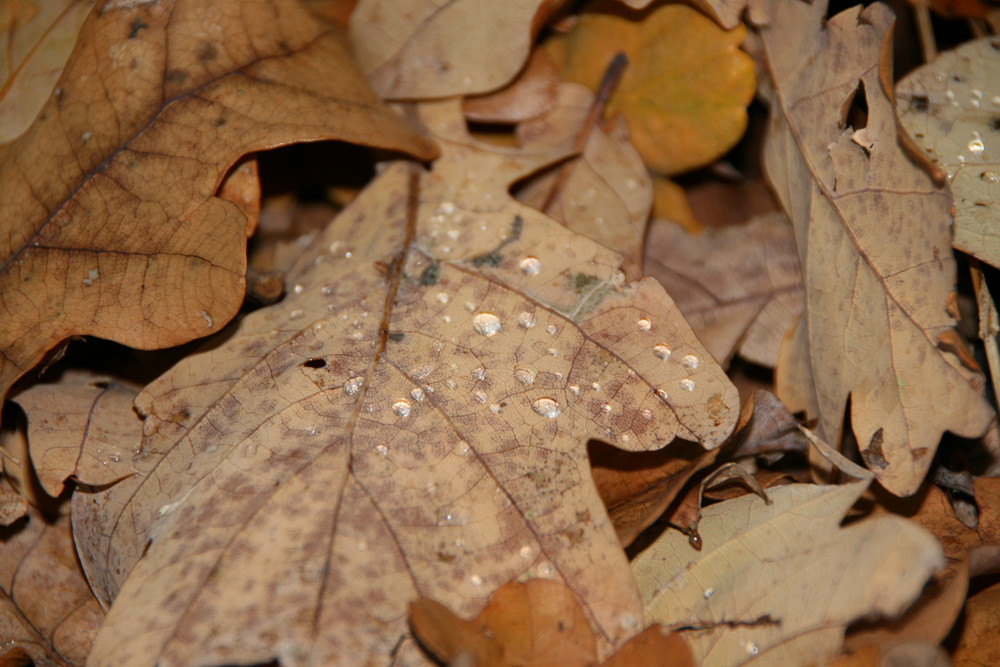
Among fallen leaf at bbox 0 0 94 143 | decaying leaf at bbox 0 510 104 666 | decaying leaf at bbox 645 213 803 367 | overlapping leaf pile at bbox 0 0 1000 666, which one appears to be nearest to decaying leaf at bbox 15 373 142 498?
overlapping leaf pile at bbox 0 0 1000 666

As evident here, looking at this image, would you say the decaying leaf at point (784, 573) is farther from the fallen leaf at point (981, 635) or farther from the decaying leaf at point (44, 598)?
the decaying leaf at point (44, 598)

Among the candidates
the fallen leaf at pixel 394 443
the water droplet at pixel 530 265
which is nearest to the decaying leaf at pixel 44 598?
the fallen leaf at pixel 394 443

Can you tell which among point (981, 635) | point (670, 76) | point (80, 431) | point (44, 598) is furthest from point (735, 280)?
point (44, 598)

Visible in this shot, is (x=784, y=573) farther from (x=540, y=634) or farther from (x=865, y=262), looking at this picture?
(x=865, y=262)

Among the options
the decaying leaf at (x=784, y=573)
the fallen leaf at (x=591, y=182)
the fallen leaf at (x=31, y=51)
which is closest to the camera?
the decaying leaf at (x=784, y=573)

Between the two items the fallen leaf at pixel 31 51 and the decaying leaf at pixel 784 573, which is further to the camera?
the fallen leaf at pixel 31 51

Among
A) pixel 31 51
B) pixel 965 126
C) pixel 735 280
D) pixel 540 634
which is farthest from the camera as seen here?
pixel 735 280

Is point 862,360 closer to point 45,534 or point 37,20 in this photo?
point 45,534
